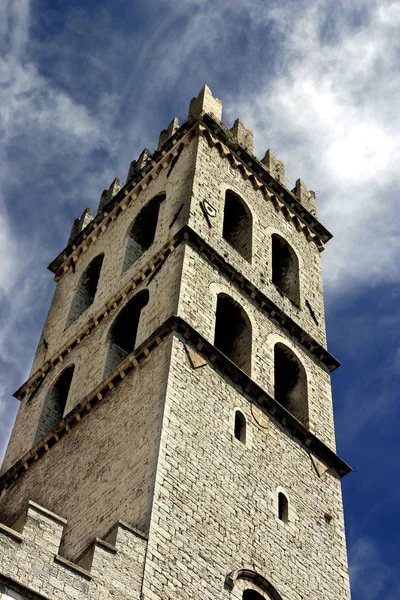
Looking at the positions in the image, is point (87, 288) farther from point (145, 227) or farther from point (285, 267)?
point (285, 267)

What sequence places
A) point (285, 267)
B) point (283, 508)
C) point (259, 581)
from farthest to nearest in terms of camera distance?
1. point (285, 267)
2. point (283, 508)
3. point (259, 581)

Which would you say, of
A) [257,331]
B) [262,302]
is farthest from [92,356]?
[262,302]

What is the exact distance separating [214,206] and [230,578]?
1251 cm

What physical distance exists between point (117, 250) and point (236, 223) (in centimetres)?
358

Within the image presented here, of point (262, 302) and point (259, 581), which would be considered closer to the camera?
point (259, 581)

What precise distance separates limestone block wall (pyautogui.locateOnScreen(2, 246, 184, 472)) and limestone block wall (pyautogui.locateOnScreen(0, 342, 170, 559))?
1.31m

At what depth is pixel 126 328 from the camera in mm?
28531

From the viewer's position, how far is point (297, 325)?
29.0 meters

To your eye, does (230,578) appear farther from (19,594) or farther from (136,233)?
(136,233)

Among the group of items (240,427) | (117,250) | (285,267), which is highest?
(285,267)

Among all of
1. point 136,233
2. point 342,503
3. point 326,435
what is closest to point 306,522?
point 342,503

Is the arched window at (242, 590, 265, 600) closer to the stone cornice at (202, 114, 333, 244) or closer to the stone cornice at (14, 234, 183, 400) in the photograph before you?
the stone cornice at (14, 234, 183, 400)

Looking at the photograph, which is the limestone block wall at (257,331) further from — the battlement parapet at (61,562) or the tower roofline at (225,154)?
the battlement parapet at (61,562)

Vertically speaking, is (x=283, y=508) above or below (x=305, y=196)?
below
